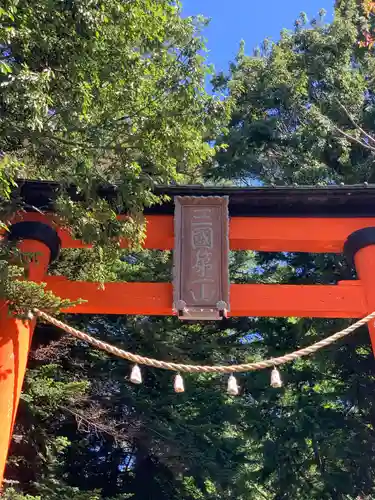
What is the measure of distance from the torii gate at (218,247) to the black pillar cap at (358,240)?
0.01 m

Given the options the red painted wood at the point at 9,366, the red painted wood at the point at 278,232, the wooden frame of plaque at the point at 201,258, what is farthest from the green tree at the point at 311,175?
the red painted wood at the point at 9,366

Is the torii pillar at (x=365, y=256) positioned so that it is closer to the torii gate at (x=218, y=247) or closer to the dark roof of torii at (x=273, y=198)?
the torii gate at (x=218, y=247)

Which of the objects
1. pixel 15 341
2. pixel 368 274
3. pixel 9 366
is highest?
pixel 368 274

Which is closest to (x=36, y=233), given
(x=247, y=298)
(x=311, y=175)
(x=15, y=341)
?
(x=15, y=341)

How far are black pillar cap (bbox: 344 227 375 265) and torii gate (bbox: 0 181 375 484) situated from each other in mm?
11

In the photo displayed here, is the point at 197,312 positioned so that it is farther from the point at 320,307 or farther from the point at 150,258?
the point at 150,258

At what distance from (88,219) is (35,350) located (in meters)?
2.70

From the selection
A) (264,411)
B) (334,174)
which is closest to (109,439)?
(264,411)

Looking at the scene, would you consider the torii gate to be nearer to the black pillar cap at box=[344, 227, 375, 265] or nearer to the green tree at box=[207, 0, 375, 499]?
the black pillar cap at box=[344, 227, 375, 265]

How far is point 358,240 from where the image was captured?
17.6ft

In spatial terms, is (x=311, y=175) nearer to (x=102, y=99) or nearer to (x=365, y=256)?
(x=365, y=256)

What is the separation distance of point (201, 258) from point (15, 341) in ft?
6.32

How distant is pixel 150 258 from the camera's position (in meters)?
9.82

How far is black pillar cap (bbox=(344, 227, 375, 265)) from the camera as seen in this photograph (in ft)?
17.5
